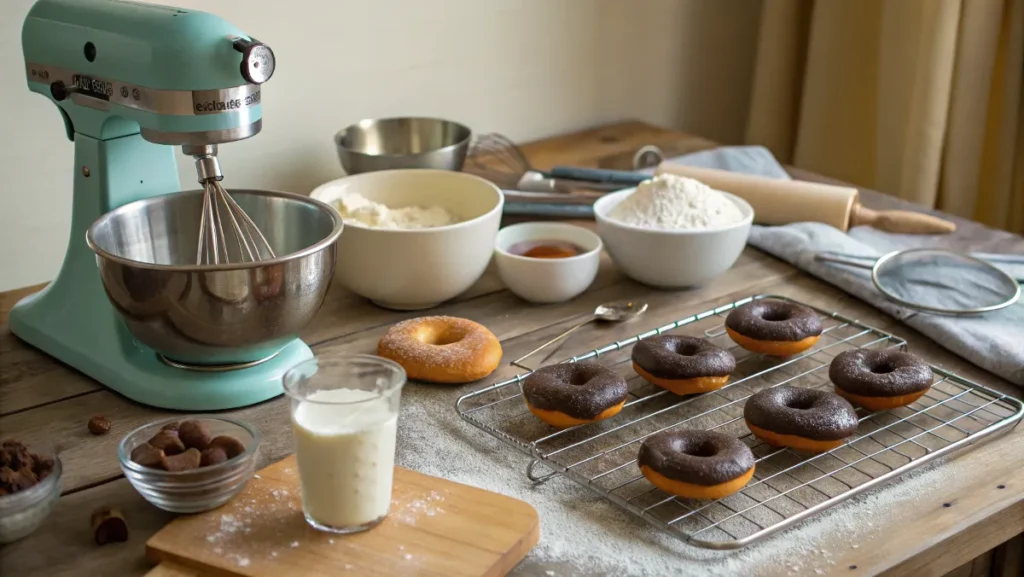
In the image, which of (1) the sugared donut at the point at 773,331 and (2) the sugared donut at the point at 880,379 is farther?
(1) the sugared donut at the point at 773,331

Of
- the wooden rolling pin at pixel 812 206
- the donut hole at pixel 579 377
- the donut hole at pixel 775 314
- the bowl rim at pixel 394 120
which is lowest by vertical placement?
the donut hole at pixel 579 377

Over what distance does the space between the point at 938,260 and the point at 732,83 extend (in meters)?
1.00

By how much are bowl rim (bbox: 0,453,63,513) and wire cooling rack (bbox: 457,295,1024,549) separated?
1.26 ft

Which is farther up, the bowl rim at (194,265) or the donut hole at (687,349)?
the bowl rim at (194,265)

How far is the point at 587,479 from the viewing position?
0.94 metres

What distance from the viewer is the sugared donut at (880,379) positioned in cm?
105

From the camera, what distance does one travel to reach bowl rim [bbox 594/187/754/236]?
1.32 m

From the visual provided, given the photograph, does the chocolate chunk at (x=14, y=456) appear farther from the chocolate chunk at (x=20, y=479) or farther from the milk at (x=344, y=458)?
the milk at (x=344, y=458)

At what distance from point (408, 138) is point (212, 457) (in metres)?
0.92

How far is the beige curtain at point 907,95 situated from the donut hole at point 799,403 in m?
1.01

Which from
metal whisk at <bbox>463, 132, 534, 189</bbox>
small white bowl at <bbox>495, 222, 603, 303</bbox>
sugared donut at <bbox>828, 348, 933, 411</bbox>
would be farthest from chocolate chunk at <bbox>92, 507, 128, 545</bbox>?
metal whisk at <bbox>463, 132, 534, 189</bbox>

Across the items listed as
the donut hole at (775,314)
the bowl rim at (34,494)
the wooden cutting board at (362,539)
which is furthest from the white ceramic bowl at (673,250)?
the bowl rim at (34,494)

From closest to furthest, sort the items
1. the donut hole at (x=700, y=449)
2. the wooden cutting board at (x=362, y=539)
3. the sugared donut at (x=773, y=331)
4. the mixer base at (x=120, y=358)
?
the wooden cutting board at (x=362, y=539)
the donut hole at (x=700, y=449)
the mixer base at (x=120, y=358)
the sugared donut at (x=773, y=331)

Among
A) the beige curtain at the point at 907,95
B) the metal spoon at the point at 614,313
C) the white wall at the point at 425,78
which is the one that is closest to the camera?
the metal spoon at the point at 614,313
